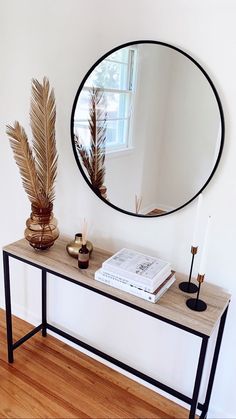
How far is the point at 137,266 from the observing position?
1519 millimetres

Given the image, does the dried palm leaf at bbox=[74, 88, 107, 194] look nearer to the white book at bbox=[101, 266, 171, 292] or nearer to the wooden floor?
the white book at bbox=[101, 266, 171, 292]

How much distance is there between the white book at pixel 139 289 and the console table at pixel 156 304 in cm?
2

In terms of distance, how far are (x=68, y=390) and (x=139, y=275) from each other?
2.84ft

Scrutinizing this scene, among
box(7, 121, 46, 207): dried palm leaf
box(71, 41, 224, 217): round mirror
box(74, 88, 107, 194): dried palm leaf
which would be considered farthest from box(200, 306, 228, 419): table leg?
box(7, 121, 46, 207): dried palm leaf

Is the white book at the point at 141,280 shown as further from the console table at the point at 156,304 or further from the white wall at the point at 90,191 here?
the white wall at the point at 90,191

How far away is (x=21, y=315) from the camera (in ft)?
7.77

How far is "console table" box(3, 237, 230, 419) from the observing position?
1.31 m

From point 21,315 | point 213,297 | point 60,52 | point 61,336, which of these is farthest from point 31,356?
point 60,52

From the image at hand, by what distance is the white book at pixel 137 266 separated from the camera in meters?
1.44

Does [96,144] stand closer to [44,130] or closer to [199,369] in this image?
[44,130]

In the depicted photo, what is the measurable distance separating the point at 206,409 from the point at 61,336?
3.06 feet

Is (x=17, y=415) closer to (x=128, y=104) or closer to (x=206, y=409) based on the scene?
(x=206, y=409)

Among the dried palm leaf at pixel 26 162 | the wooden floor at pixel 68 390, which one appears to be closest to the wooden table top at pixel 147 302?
the dried palm leaf at pixel 26 162

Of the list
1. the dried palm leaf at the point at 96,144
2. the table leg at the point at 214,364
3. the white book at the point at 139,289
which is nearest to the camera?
the white book at the point at 139,289
